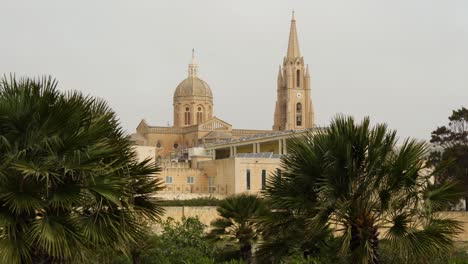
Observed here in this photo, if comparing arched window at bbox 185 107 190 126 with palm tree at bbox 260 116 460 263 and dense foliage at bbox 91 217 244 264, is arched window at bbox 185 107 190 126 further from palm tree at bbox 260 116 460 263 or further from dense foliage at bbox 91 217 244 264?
palm tree at bbox 260 116 460 263

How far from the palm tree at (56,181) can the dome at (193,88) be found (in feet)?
257

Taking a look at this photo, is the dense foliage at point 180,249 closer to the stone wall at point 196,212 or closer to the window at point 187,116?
the stone wall at point 196,212

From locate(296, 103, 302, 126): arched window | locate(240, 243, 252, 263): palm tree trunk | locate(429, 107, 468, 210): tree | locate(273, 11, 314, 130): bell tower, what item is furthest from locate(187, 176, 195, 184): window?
locate(296, 103, 302, 126): arched window

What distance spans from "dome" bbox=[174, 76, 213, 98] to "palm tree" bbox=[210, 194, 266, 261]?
230 ft

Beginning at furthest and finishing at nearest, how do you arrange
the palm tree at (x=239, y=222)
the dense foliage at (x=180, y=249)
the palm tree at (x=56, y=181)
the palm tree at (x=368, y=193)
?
1. the palm tree at (x=239, y=222)
2. the dense foliage at (x=180, y=249)
3. the palm tree at (x=368, y=193)
4. the palm tree at (x=56, y=181)

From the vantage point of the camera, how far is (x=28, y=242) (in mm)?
9664

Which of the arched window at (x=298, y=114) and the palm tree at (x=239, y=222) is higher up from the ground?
the arched window at (x=298, y=114)

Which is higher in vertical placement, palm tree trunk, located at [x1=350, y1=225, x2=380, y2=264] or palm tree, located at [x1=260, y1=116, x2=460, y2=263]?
palm tree, located at [x1=260, y1=116, x2=460, y2=263]

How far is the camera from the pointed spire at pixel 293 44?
95250mm

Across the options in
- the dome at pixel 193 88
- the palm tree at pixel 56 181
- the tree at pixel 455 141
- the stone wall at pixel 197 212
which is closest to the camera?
the palm tree at pixel 56 181

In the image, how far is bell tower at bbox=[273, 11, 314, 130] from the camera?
9719 cm

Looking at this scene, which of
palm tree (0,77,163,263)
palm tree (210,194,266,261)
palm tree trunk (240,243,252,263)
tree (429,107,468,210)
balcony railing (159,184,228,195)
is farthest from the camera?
balcony railing (159,184,228,195)

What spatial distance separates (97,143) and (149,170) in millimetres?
1376

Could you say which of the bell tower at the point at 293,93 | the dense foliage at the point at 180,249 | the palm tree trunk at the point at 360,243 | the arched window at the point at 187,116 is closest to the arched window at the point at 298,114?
the bell tower at the point at 293,93
